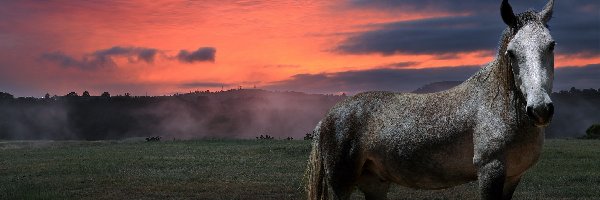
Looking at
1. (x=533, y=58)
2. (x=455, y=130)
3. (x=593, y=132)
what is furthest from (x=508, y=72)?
(x=593, y=132)

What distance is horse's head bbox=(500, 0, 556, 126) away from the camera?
5129 mm

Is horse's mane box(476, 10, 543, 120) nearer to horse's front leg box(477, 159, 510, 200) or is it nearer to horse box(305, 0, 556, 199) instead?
horse box(305, 0, 556, 199)

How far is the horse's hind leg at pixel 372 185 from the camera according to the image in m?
7.35

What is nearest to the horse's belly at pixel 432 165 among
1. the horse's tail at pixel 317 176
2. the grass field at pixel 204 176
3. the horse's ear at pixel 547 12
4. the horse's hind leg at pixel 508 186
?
the horse's hind leg at pixel 508 186

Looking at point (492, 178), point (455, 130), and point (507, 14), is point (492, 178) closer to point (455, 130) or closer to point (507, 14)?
point (455, 130)

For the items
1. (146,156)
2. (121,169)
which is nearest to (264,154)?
(146,156)

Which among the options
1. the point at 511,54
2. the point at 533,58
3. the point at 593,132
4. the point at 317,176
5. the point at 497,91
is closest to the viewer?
the point at 533,58

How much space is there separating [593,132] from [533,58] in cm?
4938

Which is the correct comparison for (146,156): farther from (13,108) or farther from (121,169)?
Answer: (13,108)

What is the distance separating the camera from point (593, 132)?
50094 millimetres

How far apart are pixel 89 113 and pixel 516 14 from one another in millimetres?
89388

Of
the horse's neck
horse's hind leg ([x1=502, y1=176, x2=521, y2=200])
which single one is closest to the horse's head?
the horse's neck

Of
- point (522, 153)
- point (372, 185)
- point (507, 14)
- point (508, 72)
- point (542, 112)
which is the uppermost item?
point (507, 14)

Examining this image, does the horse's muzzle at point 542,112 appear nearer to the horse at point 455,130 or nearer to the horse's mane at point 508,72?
the horse at point 455,130
